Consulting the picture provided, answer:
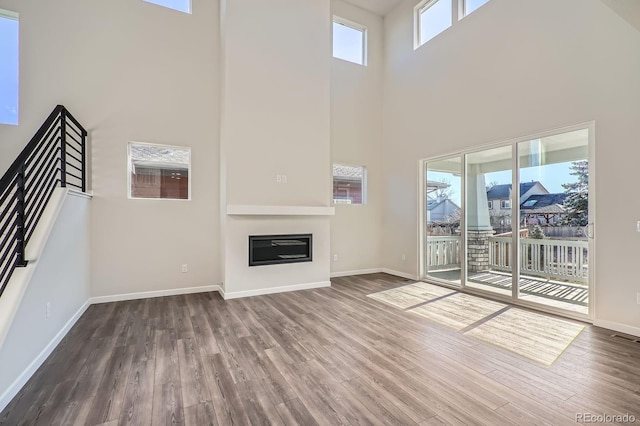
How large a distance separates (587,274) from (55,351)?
18.6 feet

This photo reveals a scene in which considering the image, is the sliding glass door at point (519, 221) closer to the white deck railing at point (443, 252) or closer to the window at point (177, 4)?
the white deck railing at point (443, 252)

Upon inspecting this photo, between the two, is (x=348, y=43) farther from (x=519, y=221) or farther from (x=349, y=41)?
(x=519, y=221)

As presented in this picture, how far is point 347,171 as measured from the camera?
613 cm

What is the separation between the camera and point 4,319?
1862 millimetres

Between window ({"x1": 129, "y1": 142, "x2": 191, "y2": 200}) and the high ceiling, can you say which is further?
the high ceiling

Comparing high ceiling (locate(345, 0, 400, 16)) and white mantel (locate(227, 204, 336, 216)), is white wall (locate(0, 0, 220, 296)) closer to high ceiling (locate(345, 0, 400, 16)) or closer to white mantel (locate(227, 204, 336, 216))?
white mantel (locate(227, 204, 336, 216))

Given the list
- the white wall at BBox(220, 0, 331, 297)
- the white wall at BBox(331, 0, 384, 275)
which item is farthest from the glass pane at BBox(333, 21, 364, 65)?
the white wall at BBox(220, 0, 331, 297)

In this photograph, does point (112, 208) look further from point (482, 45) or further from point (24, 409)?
point (482, 45)

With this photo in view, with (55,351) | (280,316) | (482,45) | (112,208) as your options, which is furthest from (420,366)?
(482,45)

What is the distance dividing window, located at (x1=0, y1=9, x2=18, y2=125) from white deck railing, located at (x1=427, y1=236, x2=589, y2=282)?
22.0ft

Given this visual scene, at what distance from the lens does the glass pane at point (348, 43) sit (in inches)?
239

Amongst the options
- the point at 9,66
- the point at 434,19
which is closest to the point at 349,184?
the point at 434,19

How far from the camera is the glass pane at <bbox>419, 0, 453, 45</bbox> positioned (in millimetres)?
5125

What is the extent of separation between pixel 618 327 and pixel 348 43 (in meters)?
6.35
